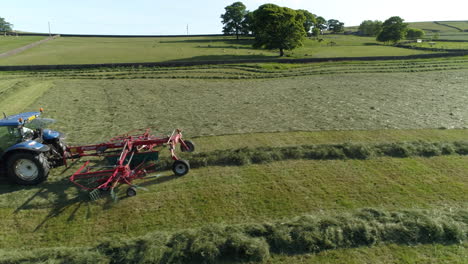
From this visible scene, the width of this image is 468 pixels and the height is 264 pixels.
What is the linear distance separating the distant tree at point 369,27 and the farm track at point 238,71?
77890 mm

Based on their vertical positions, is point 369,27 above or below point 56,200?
above

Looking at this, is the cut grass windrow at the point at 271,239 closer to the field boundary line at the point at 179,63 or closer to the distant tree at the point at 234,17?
the field boundary line at the point at 179,63

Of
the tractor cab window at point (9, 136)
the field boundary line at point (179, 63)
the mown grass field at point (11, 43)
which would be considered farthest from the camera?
the mown grass field at point (11, 43)

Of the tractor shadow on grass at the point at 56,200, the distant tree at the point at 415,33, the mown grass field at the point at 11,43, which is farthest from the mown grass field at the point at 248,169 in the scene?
the distant tree at the point at 415,33

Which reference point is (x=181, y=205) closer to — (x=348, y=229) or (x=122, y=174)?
(x=122, y=174)

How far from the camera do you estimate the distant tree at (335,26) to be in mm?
127000

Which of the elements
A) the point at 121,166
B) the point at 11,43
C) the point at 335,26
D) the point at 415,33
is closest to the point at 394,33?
the point at 415,33

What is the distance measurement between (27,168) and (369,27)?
123904 mm

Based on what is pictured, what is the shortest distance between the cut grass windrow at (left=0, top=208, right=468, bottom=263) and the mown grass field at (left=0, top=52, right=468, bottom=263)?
7 centimetres

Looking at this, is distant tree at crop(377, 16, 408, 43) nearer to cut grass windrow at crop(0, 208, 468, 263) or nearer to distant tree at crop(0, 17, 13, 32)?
cut grass windrow at crop(0, 208, 468, 263)

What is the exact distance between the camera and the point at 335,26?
5079 inches

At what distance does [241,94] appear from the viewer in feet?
69.6

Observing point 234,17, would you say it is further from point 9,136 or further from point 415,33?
point 9,136

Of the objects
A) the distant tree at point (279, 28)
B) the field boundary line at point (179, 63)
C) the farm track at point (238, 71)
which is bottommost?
the farm track at point (238, 71)
